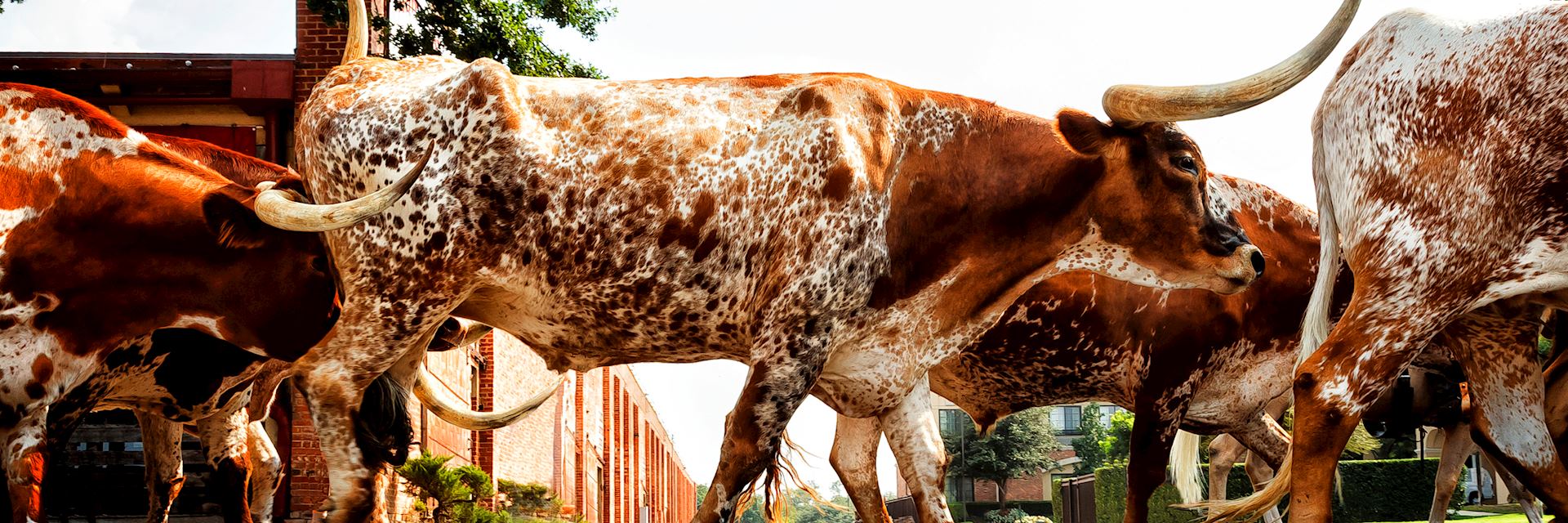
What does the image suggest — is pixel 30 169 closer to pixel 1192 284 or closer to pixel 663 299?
pixel 663 299

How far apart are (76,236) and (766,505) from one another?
3190 mm

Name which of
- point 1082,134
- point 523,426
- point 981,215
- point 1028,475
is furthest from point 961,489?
point 981,215

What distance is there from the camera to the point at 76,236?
Result: 5988 mm

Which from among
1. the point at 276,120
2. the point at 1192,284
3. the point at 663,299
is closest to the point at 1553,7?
the point at 1192,284

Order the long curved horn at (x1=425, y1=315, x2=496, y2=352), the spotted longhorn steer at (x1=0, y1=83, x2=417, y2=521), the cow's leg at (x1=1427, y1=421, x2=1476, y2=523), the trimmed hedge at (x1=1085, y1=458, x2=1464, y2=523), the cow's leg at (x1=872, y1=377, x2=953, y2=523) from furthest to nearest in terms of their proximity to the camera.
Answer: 1. the trimmed hedge at (x1=1085, y1=458, x2=1464, y2=523)
2. the cow's leg at (x1=1427, y1=421, x2=1476, y2=523)
3. the long curved horn at (x1=425, y1=315, x2=496, y2=352)
4. the spotted longhorn steer at (x1=0, y1=83, x2=417, y2=521)
5. the cow's leg at (x1=872, y1=377, x2=953, y2=523)

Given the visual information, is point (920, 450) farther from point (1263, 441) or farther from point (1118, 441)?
point (1118, 441)

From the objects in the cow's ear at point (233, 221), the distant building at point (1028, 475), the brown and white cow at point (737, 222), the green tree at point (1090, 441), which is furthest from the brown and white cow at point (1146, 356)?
the green tree at point (1090, 441)

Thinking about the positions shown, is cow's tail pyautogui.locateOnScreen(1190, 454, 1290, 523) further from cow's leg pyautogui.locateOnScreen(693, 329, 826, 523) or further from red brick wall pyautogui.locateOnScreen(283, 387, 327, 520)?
red brick wall pyautogui.locateOnScreen(283, 387, 327, 520)

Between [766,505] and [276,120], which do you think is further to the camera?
[276,120]

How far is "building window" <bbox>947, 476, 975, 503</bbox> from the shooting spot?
68.1 meters

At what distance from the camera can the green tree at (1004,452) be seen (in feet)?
199

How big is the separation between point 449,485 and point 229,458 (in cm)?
608

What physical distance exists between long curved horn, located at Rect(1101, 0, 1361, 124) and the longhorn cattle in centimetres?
54

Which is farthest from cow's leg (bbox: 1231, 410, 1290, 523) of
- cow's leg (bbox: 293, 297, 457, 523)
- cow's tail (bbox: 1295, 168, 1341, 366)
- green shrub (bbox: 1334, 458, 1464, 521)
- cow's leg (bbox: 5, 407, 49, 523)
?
green shrub (bbox: 1334, 458, 1464, 521)
